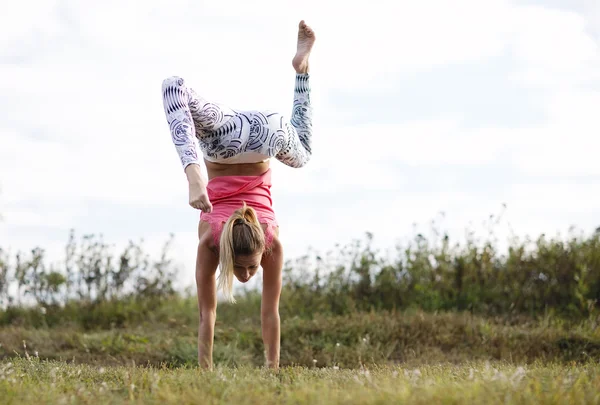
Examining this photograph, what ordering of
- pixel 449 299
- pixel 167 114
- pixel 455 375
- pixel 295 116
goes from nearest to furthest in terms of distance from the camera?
pixel 455 375
pixel 167 114
pixel 295 116
pixel 449 299

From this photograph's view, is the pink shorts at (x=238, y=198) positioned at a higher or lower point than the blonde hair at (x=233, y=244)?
higher

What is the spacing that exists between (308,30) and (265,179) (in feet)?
4.71

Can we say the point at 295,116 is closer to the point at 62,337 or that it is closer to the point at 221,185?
the point at 221,185

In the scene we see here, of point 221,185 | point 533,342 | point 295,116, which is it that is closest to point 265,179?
point 221,185

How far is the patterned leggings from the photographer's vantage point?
492cm

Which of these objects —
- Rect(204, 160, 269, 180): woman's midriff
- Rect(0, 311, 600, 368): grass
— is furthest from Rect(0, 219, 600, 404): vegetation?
Rect(204, 160, 269, 180): woman's midriff

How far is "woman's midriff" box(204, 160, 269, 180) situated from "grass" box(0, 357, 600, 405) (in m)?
1.76

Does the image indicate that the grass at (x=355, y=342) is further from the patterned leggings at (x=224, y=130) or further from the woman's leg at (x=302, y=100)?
the patterned leggings at (x=224, y=130)

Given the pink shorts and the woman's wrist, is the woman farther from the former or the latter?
the woman's wrist

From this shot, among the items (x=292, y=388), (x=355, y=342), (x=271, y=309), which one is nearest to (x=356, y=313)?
(x=355, y=342)

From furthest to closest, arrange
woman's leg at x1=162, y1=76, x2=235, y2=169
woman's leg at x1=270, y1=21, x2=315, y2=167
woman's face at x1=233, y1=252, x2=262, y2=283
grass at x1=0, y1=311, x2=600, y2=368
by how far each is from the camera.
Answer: grass at x1=0, y1=311, x2=600, y2=368 < woman's leg at x1=270, y1=21, x2=315, y2=167 < woman's face at x1=233, y1=252, x2=262, y2=283 < woman's leg at x1=162, y1=76, x2=235, y2=169

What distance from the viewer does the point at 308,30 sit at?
624 centimetres

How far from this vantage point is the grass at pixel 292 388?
3.16 meters

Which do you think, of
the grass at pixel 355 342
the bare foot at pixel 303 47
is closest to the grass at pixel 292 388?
the bare foot at pixel 303 47
